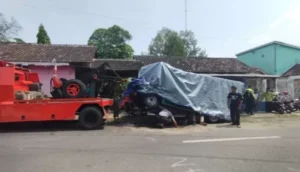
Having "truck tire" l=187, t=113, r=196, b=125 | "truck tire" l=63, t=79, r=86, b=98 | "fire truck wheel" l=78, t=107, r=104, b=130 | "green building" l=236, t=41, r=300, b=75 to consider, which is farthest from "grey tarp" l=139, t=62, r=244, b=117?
"green building" l=236, t=41, r=300, b=75

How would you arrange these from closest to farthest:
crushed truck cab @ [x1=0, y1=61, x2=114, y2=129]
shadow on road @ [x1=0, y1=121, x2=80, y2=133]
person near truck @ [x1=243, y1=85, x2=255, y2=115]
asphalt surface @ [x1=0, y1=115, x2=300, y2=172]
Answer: asphalt surface @ [x1=0, y1=115, x2=300, y2=172], crushed truck cab @ [x1=0, y1=61, x2=114, y2=129], shadow on road @ [x1=0, y1=121, x2=80, y2=133], person near truck @ [x1=243, y1=85, x2=255, y2=115]

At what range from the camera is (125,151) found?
7355 millimetres

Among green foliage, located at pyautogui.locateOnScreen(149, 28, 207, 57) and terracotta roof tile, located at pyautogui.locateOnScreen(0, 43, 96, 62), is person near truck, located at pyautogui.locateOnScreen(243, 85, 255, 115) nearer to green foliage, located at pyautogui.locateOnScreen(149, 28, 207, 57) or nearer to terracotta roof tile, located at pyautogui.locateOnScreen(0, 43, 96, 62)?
terracotta roof tile, located at pyautogui.locateOnScreen(0, 43, 96, 62)

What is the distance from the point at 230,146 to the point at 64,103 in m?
6.01

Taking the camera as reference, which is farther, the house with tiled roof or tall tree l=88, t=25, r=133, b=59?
tall tree l=88, t=25, r=133, b=59

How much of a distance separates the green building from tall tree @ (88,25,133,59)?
21.8 m

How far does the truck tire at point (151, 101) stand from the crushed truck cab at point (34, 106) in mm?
1859

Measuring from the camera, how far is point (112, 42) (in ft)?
170

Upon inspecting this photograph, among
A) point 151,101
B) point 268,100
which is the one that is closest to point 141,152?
point 151,101

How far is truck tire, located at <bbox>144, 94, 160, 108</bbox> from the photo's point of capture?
1245 cm

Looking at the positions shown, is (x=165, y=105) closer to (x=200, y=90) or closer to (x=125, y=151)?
(x=200, y=90)

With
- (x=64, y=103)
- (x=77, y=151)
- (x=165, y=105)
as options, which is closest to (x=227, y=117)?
(x=165, y=105)

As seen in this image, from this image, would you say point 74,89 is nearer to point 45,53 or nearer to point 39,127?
point 39,127

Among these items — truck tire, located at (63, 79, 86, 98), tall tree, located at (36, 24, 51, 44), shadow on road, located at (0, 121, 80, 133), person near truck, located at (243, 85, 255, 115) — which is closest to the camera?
shadow on road, located at (0, 121, 80, 133)
